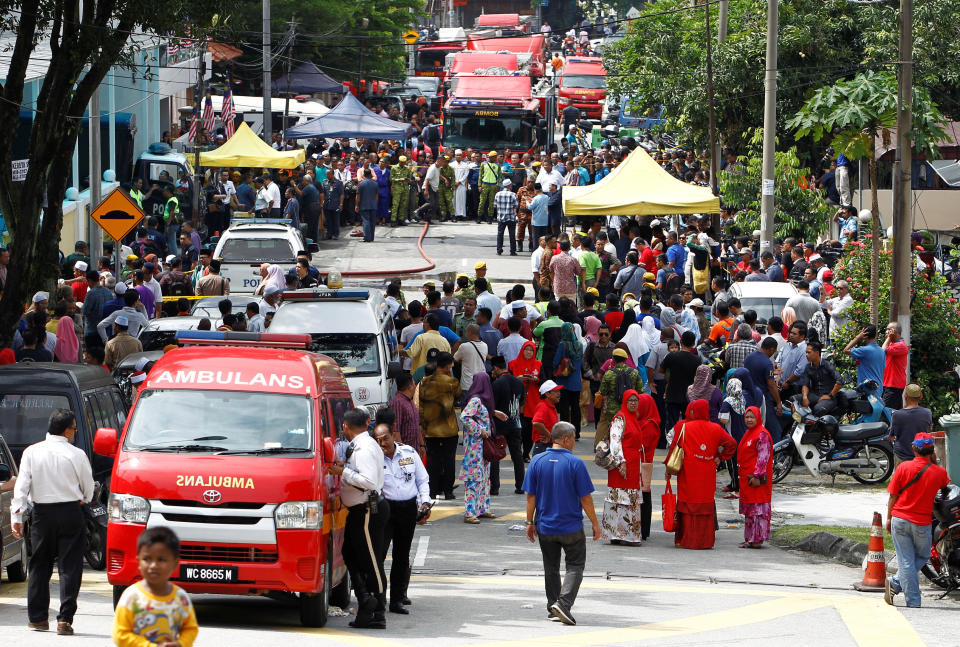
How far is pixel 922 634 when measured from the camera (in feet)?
37.0

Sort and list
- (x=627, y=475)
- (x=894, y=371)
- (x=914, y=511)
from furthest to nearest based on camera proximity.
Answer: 1. (x=894, y=371)
2. (x=627, y=475)
3. (x=914, y=511)

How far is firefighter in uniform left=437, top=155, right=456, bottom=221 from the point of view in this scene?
131ft

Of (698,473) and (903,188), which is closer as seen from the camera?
(698,473)

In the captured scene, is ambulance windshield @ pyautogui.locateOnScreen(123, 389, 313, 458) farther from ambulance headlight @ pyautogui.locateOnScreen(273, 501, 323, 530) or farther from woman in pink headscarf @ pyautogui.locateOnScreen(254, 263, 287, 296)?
woman in pink headscarf @ pyautogui.locateOnScreen(254, 263, 287, 296)

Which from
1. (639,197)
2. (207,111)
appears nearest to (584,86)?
(207,111)

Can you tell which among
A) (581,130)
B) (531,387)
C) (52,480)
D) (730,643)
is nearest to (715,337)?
(531,387)

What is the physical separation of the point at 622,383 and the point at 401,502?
217 inches

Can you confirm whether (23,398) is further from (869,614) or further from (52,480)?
(869,614)

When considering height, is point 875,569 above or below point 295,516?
below

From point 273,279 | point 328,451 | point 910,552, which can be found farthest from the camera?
point 273,279

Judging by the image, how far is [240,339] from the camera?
12344mm

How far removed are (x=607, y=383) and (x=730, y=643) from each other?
5.91 m

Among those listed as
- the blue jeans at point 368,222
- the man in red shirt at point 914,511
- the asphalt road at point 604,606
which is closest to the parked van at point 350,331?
the asphalt road at point 604,606

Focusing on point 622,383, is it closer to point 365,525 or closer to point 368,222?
point 365,525
